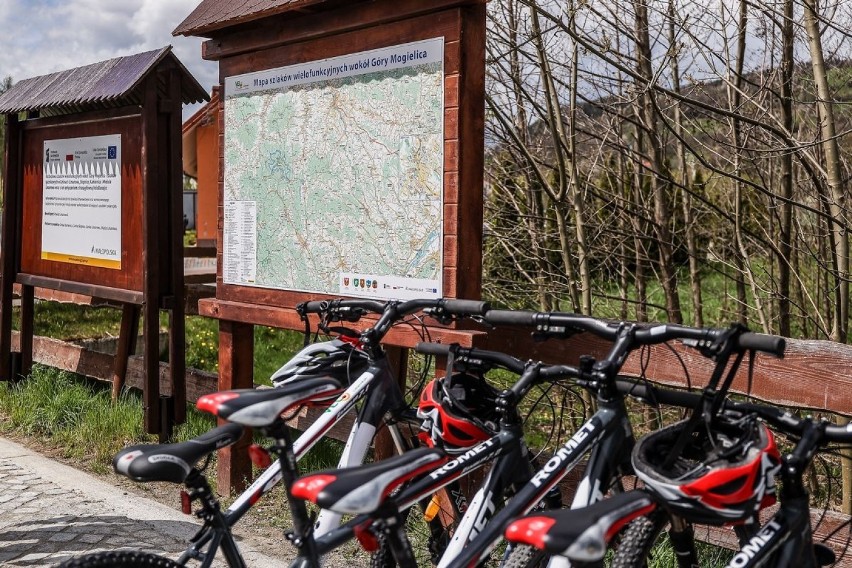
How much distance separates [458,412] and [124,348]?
4275 millimetres

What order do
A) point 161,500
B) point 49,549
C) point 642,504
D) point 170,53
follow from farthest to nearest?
point 170,53, point 161,500, point 49,549, point 642,504

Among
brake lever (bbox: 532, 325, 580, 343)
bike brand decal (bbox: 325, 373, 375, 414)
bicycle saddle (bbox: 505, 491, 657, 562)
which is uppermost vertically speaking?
brake lever (bbox: 532, 325, 580, 343)

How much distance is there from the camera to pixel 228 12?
4754 mm

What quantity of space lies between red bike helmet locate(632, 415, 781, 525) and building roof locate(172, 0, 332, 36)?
2757mm

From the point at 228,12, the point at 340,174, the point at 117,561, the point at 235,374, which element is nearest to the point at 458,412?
the point at 117,561

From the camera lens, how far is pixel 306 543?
→ 238 centimetres

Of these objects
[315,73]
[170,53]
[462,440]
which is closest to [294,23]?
[315,73]

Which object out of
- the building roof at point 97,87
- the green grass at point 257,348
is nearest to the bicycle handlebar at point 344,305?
the building roof at point 97,87

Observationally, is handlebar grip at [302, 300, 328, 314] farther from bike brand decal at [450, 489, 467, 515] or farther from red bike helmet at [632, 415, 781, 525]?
red bike helmet at [632, 415, 781, 525]

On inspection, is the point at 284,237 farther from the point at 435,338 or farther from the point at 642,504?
the point at 642,504

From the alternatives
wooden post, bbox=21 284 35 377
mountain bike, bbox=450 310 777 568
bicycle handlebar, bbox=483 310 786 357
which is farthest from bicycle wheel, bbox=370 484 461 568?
wooden post, bbox=21 284 35 377

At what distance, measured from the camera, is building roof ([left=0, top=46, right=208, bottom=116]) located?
18.2 ft

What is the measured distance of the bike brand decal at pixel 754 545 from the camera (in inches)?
84.1

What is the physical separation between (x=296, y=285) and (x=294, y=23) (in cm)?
122
